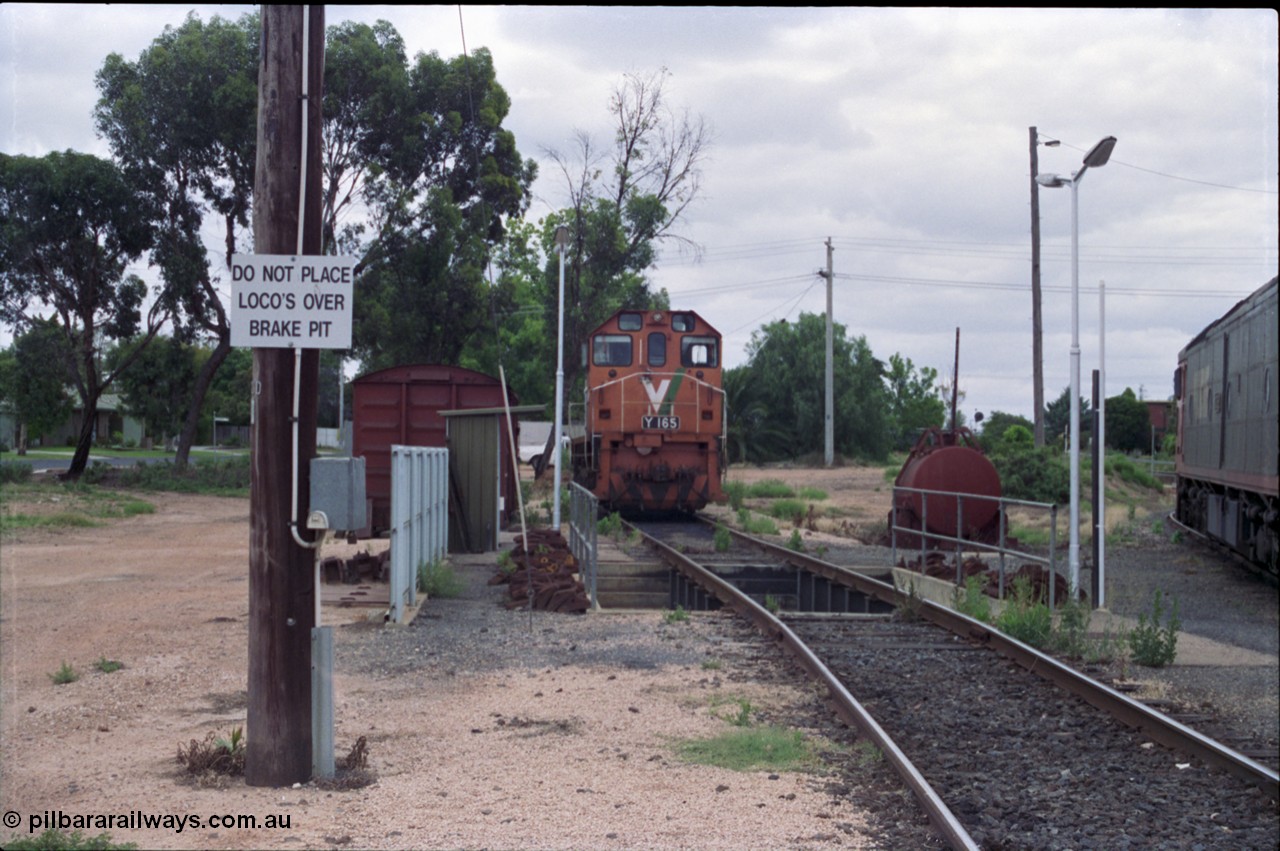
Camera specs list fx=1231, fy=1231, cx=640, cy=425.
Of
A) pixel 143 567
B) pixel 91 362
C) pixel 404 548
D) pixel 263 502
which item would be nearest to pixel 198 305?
pixel 91 362

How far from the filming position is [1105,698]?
8609 millimetres

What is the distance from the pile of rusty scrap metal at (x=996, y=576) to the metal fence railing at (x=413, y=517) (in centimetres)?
621

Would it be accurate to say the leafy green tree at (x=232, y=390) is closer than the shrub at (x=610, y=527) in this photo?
No

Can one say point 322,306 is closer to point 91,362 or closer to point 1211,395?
point 1211,395

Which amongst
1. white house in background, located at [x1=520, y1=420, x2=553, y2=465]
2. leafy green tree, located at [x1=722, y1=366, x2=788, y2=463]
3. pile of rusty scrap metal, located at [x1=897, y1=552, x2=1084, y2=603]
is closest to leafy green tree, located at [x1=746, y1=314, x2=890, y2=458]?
leafy green tree, located at [x1=722, y1=366, x2=788, y2=463]

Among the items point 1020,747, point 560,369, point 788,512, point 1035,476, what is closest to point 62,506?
point 560,369

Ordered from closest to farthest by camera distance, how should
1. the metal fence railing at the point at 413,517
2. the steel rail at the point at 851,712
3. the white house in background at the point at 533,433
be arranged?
the steel rail at the point at 851,712 < the metal fence railing at the point at 413,517 < the white house in background at the point at 533,433

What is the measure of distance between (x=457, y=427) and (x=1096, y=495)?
925 centimetres

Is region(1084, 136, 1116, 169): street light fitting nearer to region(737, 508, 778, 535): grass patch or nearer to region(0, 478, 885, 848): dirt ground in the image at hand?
region(0, 478, 885, 848): dirt ground

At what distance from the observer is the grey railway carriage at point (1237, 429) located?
15.0 metres

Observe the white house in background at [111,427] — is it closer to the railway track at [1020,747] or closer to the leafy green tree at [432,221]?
the leafy green tree at [432,221]

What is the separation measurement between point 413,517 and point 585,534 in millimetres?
3672

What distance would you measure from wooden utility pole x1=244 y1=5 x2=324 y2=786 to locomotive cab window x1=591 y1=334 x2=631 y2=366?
17881 mm

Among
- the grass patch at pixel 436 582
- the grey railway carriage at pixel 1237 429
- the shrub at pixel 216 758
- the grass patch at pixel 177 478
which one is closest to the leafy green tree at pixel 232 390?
the grass patch at pixel 177 478
